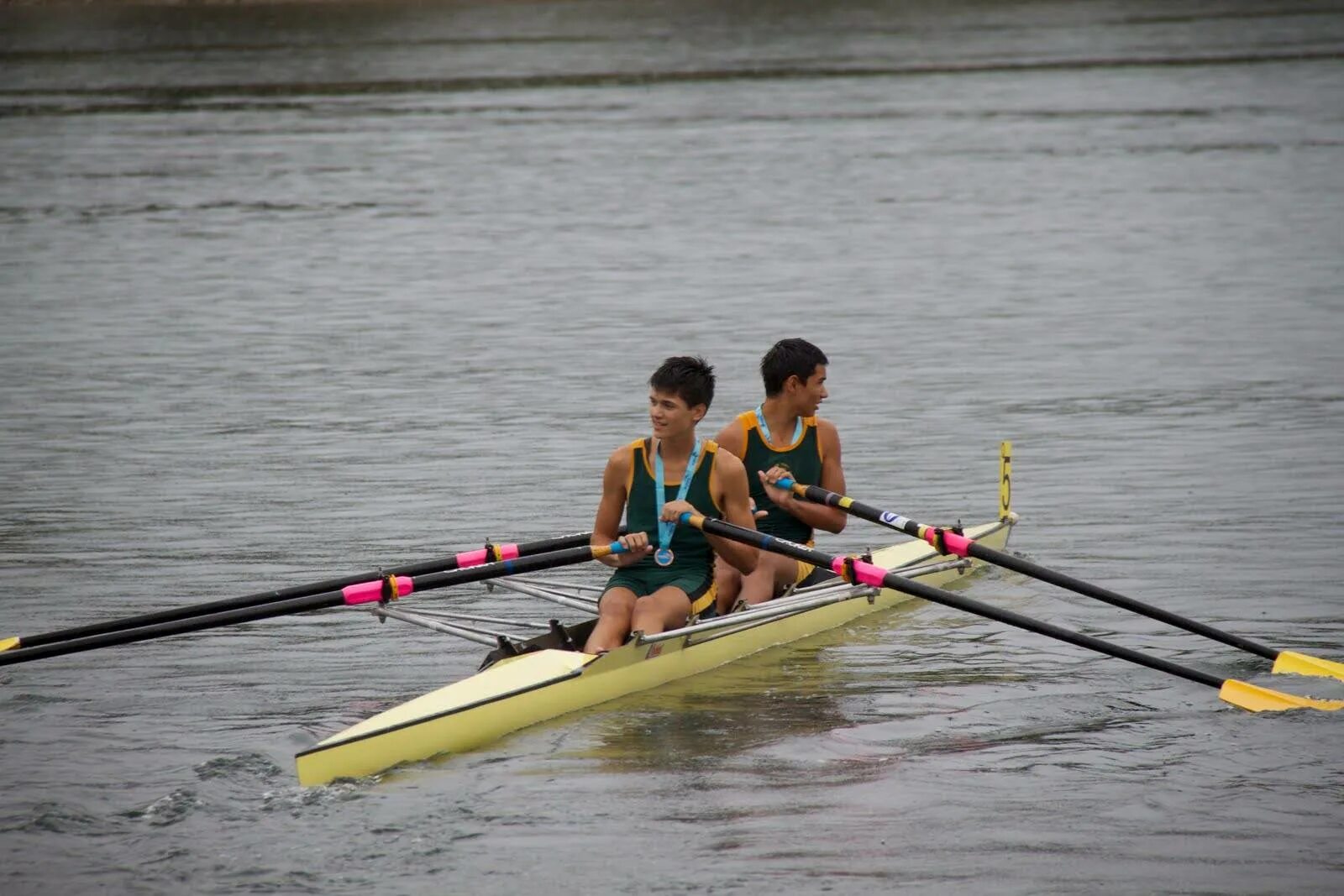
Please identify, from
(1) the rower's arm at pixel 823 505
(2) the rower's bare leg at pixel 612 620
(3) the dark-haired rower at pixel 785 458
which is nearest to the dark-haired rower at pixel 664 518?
(2) the rower's bare leg at pixel 612 620

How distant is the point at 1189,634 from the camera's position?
34.9 ft

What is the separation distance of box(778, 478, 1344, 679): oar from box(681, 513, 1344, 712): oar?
454 mm

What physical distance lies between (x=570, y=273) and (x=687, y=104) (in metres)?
20.7

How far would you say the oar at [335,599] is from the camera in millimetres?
8719

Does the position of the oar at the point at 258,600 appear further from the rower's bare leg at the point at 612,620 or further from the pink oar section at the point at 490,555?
the rower's bare leg at the point at 612,620

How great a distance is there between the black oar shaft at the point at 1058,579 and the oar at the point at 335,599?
1.62 metres

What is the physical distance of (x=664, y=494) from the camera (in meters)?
9.46

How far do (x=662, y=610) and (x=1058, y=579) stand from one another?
85.5 inches

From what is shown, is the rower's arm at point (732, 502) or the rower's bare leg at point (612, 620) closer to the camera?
the rower's bare leg at point (612, 620)

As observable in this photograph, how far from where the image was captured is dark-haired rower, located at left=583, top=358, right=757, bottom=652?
934 centimetres

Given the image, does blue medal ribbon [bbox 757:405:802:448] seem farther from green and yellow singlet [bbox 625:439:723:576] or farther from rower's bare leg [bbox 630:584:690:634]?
rower's bare leg [bbox 630:584:690:634]

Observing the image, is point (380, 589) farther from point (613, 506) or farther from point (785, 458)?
point (785, 458)

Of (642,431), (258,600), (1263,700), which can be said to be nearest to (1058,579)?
(1263,700)

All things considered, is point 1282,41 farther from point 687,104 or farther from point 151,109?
point 151,109
